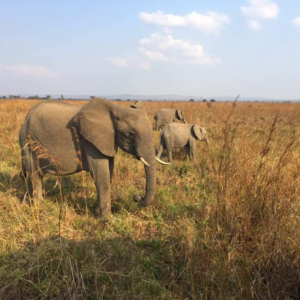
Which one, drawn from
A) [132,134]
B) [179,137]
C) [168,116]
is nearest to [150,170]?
[132,134]

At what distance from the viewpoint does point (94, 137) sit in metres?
3.45

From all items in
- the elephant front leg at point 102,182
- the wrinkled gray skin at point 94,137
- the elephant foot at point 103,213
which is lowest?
the elephant foot at point 103,213

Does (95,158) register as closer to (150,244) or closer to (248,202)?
(150,244)

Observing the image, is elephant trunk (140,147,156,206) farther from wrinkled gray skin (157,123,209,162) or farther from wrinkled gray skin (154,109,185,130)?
wrinkled gray skin (154,109,185,130)

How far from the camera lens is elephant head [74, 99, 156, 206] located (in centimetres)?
344

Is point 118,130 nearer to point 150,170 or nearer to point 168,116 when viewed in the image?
point 150,170

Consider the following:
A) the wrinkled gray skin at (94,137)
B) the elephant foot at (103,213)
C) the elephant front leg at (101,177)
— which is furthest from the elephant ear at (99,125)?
the elephant foot at (103,213)

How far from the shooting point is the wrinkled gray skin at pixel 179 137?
268 inches

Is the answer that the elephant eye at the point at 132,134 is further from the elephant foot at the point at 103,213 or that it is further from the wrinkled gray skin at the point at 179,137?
the wrinkled gray skin at the point at 179,137

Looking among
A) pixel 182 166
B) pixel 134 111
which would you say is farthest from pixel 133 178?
pixel 134 111

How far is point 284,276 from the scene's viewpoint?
2.07m

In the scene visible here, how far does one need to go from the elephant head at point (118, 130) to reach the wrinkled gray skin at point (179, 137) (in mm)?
3324

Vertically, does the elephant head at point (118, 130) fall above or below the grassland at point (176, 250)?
above

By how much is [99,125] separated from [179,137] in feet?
12.1
